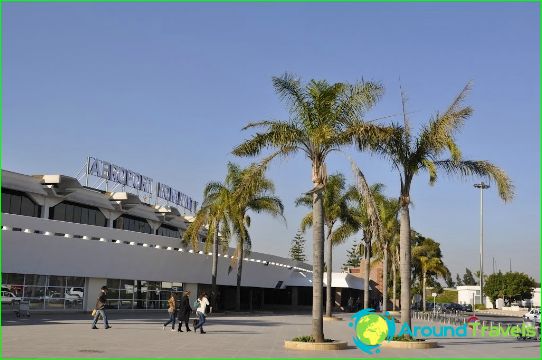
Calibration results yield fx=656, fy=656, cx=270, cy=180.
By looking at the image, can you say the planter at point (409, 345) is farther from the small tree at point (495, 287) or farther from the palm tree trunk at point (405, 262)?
the small tree at point (495, 287)

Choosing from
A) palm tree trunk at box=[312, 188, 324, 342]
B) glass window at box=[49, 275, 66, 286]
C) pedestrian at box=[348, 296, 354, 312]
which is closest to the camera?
palm tree trunk at box=[312, 188, 324, 342]

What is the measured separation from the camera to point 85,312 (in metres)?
37.9

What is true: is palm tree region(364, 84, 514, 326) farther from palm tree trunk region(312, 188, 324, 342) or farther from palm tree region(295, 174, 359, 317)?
palm tree region(295, 174, 359, 317)

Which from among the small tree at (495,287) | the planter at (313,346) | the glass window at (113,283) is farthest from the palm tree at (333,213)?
the small tree at (495,287)

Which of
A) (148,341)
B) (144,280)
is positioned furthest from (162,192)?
(148,341)

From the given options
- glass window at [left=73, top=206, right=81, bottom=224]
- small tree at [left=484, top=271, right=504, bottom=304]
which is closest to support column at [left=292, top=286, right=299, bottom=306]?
glass window at [left=73, top=206, right=81, bottom=224]

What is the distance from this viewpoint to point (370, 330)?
1981cm

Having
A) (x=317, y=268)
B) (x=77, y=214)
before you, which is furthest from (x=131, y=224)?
(x=317, y=268)

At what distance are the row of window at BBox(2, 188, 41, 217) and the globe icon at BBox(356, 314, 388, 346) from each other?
2560 centimetres

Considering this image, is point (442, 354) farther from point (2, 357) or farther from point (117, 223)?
point (117, 223)

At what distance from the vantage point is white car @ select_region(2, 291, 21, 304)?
109 ft

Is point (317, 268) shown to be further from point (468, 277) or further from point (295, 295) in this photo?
point (468, 277)

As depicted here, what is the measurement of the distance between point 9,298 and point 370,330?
21594 millimetres

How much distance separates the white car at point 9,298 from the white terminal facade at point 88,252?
0.05 m
